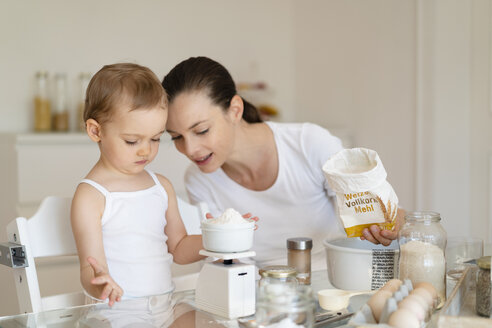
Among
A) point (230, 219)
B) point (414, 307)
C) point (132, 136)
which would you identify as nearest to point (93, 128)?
point (132, 136)

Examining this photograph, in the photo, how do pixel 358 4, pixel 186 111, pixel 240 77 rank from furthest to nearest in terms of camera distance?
pixel 240 77, pixel 358 4, pixel 186 111

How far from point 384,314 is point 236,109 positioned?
3.38ft

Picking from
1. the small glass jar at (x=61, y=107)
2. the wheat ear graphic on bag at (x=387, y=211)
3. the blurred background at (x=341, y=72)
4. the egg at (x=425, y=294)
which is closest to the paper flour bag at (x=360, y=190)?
the wheat ear graphic on bag at (x=387, y=211)

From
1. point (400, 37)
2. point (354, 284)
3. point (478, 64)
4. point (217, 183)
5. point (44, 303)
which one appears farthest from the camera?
point (400, 37)

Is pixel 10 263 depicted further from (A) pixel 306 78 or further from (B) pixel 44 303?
(A) pixel 306 78

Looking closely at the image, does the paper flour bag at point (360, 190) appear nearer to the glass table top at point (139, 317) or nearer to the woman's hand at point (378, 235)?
the woman's hand at point (378, 235)

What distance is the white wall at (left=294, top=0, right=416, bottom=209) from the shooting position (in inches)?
113

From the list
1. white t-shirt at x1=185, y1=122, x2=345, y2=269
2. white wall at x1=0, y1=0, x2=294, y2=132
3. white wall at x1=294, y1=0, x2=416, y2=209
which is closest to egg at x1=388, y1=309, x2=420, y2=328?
white t-shirt at x1=185, y1=122, x2=345, y2=269

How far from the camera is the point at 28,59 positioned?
2805 millimetres

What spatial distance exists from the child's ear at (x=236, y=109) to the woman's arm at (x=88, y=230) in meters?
0.53

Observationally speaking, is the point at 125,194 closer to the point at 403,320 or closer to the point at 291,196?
the point at 291,196

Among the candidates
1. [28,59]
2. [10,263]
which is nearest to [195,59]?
[10,263]

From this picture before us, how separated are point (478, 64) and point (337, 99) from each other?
818mm

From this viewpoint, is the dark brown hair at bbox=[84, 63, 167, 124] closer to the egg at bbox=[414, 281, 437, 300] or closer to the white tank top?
the white tank top
